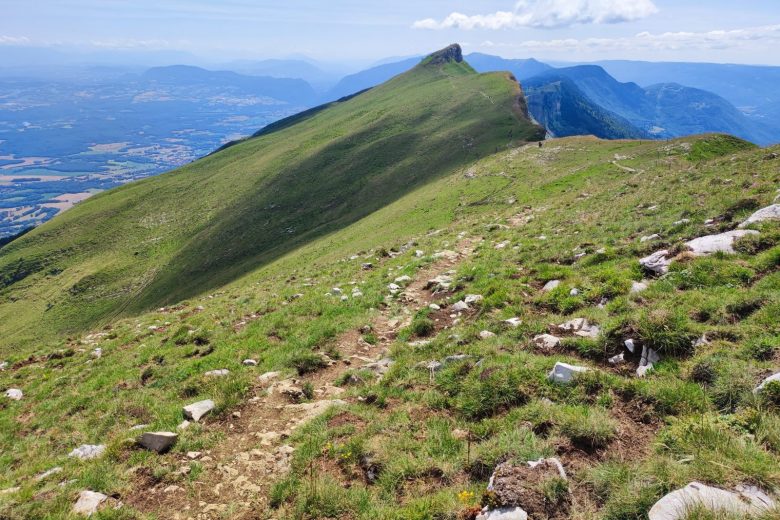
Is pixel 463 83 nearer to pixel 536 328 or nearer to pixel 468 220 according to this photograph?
pixel 468 220

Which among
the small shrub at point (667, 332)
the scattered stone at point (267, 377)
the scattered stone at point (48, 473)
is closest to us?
the small shrub at point (667, 332)

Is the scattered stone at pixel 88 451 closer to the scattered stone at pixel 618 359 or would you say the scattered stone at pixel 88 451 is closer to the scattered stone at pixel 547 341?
the scattered stone at pixel 547 341

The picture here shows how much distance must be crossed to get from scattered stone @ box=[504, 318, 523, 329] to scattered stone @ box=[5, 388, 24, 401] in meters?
17.5

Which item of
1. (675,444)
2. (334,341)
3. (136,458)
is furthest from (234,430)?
(675,444)

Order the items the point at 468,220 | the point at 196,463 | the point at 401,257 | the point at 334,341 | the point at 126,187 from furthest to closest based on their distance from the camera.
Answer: the point at 126,187, the point at 468,220, the point at 401,257, the point at 334,341, the point at 196,463

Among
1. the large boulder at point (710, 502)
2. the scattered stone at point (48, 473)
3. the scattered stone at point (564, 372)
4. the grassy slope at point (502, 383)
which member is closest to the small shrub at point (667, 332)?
the grassy slope at point (502, 383)

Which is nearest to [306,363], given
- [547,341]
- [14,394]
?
[547,341]

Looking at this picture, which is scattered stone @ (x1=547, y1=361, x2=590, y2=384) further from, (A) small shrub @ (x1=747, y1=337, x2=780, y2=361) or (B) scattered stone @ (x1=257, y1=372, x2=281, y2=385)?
(B) scattered stone @ (x1=257, y1=372, x2=281, y2=385)

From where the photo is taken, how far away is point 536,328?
34.3ft

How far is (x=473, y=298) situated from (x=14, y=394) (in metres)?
17.4

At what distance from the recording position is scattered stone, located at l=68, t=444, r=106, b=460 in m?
8.84

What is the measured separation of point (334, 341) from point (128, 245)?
243ft

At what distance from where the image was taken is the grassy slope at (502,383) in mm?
5875

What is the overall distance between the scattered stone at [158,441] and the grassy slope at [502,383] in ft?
0.77
